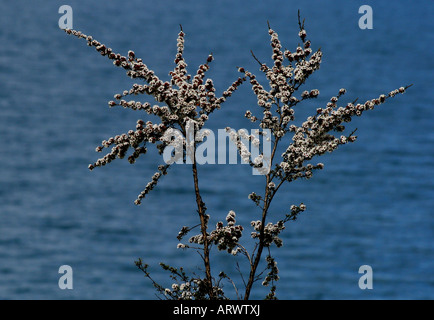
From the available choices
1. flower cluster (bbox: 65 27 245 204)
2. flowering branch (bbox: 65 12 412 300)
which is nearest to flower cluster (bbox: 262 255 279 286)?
flowering branch (bbox: 65 12 412 300)

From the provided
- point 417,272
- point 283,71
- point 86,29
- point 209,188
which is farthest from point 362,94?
point 283,71

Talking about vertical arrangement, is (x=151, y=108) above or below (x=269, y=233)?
above

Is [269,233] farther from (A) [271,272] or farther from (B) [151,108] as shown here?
(B) [151,108]

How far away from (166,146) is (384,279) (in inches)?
995

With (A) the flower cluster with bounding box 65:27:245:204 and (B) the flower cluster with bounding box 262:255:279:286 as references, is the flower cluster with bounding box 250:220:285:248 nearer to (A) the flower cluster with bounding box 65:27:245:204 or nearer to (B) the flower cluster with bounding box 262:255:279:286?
(B) the flower cluster with bounding box 262:255:279:286

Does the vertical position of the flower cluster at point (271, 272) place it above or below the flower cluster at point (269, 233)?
below

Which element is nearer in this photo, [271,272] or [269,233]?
[269,233]

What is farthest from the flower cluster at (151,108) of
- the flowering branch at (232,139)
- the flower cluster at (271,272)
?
the flower cluster at (271,272)

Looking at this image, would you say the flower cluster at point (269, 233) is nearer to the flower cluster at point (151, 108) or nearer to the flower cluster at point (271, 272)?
the flower cluster at point (271, 272)

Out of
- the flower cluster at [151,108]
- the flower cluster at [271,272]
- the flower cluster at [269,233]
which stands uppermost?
the flower cluster at [151,108]

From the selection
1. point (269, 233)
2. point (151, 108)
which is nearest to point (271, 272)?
point (269, 233)

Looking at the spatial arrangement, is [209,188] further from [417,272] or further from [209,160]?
[209,160]

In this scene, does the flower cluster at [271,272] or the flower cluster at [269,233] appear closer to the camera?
the flower cluster at [269,233]
